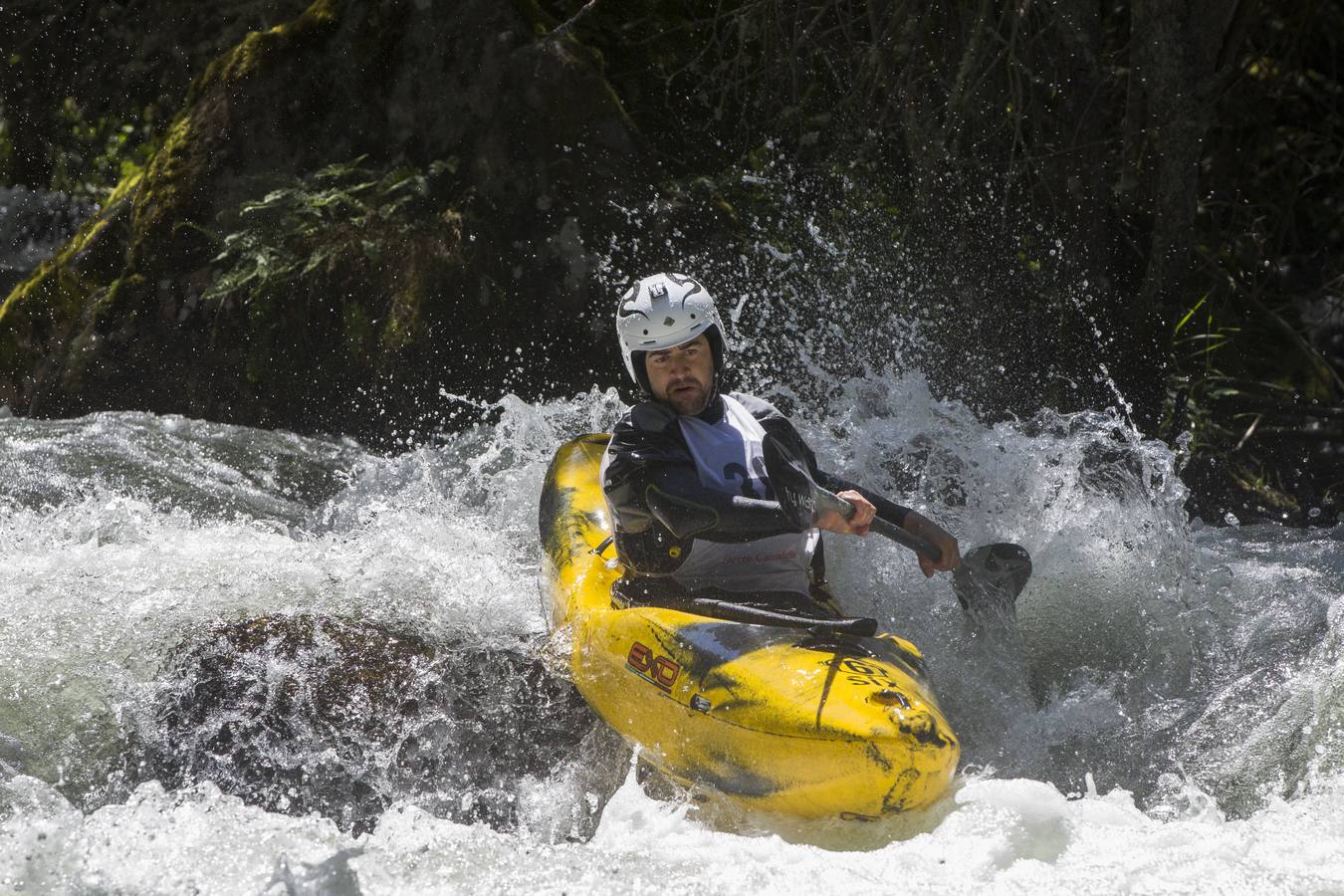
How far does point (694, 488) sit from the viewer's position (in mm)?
3906

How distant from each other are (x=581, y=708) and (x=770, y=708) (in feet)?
2.98

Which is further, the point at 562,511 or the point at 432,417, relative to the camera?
the point at 432,417

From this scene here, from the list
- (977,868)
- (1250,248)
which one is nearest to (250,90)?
(1250,248)

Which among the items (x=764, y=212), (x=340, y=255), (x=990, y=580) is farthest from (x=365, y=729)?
(x=764, y=212)

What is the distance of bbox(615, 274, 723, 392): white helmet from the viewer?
4.13 meters

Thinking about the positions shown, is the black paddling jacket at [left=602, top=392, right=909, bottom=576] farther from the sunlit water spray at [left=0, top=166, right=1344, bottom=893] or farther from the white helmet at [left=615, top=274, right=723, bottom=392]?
the sunlit water spray at [left=0, top=166, right=1344, bottom=893]

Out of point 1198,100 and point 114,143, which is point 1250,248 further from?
point 114,143

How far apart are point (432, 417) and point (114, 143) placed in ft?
14.4

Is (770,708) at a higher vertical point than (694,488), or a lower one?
lower

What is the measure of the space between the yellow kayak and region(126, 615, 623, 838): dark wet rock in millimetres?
218

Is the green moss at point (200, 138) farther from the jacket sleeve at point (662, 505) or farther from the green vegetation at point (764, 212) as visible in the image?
the jacket sleeve at point (662, 505)

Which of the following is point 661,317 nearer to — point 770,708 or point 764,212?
point 770,708

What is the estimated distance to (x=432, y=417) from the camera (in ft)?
24.6

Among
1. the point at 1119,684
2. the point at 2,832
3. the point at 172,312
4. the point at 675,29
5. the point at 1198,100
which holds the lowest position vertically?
the point at 1119,684
